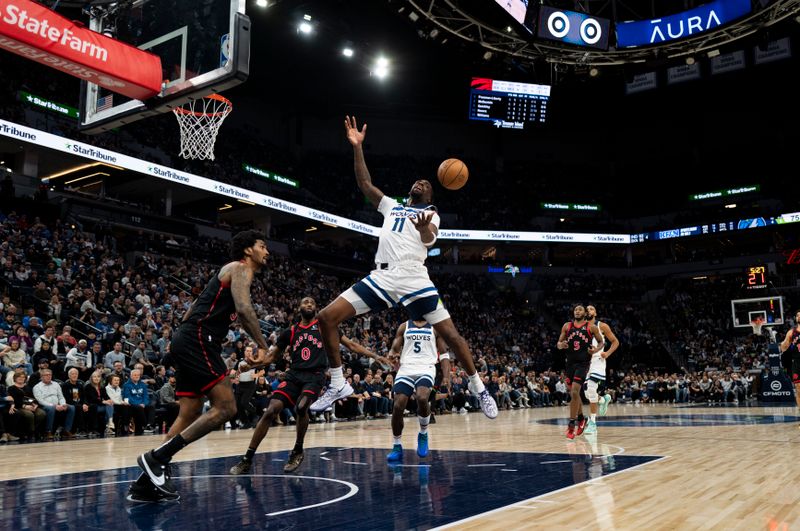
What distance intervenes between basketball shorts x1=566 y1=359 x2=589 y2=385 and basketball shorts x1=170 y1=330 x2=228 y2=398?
6309mm

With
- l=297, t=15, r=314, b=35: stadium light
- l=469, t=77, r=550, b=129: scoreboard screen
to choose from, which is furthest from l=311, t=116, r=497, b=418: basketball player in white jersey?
→ l=297, t=15, r=314, b=35: stadium light

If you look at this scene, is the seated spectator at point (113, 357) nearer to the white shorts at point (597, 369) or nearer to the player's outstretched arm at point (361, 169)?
the white shorts at point (597, 369)

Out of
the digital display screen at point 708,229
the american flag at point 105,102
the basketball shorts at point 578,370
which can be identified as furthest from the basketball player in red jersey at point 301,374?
the digital display screen at point 708,229

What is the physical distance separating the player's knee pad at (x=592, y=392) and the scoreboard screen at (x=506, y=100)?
1603 centimetres

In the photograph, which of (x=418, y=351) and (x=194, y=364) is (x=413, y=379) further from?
(x=194, y=364)

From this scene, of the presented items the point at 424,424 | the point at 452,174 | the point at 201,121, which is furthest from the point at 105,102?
the point at 201,121

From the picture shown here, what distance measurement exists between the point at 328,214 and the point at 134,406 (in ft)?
75.8

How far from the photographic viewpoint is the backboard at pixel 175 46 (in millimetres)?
8281

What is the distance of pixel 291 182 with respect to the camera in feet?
115

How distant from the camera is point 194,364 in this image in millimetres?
5004

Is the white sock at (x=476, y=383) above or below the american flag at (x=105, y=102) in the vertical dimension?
below

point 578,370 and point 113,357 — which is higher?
point 113,357

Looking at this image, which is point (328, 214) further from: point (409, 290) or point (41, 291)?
point (409, 290)

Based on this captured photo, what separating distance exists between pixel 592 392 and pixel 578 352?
0.95 metres
